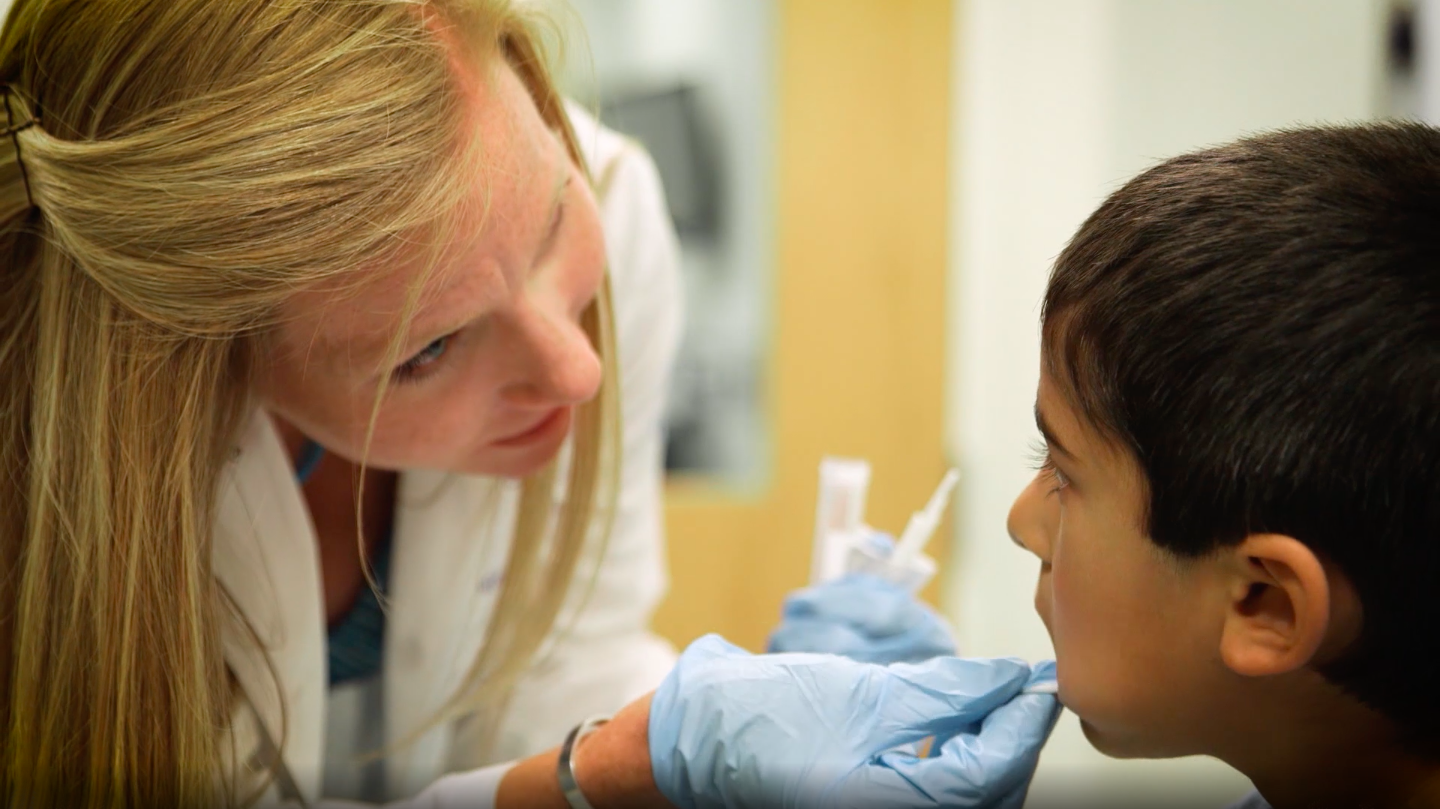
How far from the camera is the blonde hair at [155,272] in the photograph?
0.65 metres

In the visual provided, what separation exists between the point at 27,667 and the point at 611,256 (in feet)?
1.82

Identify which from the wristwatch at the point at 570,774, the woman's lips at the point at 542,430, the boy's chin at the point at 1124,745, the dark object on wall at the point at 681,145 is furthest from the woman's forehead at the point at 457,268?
the dark object on wall at the point at 681,145

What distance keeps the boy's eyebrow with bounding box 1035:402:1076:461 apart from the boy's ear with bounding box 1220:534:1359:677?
10cm

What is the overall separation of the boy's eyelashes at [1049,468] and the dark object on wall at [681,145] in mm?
1296

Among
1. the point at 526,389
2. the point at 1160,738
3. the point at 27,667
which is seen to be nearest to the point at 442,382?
the point at 526,389

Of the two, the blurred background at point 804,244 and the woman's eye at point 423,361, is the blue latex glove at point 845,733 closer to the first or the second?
the woman's eye at point 423,361

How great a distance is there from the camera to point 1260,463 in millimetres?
537

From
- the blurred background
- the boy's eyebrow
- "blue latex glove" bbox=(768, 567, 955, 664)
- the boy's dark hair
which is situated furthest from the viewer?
the blurred background

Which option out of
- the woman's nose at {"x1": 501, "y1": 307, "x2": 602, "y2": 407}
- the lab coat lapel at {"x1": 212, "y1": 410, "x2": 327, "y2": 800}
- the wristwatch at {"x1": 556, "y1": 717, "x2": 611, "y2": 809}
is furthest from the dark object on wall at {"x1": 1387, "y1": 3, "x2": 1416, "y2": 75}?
the lab coat lapel at {"x1": 212, "y1": 410, "x2": 327, "y2": 800}

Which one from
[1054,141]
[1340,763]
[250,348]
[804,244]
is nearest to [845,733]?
[1340,763]

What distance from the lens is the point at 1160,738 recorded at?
63 cm

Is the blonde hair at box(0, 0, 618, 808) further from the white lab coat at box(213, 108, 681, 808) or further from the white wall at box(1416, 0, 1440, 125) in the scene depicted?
the white wall at box(1416, 0, 1440, 125)

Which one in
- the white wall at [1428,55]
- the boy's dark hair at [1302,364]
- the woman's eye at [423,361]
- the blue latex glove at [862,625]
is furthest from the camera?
the white wall at [1428,55]

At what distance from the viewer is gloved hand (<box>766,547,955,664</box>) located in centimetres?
85
